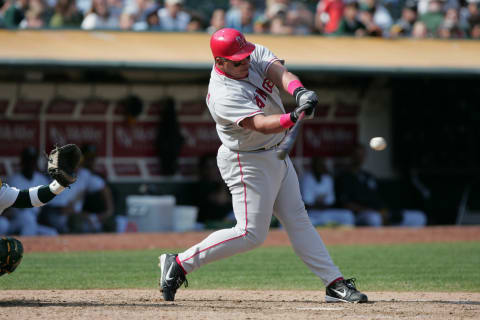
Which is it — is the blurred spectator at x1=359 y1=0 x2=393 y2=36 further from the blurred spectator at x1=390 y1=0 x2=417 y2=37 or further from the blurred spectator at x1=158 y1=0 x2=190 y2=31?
the blurred spectator at x1=158 y1=0 x2=190 y2=31

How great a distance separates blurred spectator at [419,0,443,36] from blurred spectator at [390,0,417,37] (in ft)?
0.53

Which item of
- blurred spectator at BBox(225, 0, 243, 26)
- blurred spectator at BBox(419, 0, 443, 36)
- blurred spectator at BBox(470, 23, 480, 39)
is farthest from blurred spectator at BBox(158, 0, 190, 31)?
blurred spectator at BBox(470, 23, 480, 39)

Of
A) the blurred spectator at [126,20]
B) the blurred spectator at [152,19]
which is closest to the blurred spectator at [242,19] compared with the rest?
the blurred spectator at [152,19]

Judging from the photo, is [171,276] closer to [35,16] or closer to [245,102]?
[245,102]

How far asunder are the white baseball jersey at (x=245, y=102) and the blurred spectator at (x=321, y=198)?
6.66 metres

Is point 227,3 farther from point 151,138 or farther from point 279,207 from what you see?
point 279,207

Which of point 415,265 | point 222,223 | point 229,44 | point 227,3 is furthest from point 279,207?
point 227,3

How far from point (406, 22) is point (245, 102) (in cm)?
908

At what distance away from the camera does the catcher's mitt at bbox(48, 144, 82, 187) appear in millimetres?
4809

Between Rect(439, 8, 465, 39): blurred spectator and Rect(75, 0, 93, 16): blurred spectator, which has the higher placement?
Rect(75, 0, 93, 16): blurred spectator

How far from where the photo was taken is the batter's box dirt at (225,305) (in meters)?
4.47

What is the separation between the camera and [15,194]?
4.97 metres

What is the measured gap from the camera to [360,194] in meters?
11.6

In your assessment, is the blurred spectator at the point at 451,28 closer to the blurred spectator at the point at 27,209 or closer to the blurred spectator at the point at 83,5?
the blurred spectator at the point at 83,5
